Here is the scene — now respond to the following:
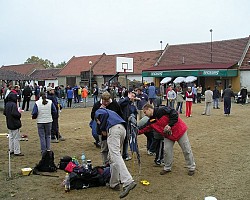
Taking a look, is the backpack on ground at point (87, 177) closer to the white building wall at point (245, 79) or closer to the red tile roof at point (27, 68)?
the white building wall at point (245, 79)

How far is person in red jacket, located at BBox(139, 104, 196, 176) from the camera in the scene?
6492mm

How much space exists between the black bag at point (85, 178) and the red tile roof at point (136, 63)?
3775cm

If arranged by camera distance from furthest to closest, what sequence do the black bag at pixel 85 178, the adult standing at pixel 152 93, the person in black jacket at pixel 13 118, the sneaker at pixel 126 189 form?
the adult standing at pixel 152 93
the person in black jacket at pixel 13 118
the black bag at pixel 85 178
the sneaker at pixel 126 189

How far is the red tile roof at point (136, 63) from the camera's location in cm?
4456

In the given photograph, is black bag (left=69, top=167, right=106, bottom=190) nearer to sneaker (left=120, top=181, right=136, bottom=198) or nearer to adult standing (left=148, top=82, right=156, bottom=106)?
sneaker (left=120, top=181, right=136, bottom=198)

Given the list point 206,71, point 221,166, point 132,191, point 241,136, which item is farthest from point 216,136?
point 206,71

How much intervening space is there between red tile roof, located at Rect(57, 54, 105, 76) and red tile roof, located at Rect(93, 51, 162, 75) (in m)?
1.59

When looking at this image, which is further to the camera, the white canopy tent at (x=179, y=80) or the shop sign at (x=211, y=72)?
the white canopy tent at (x=179, y=80)

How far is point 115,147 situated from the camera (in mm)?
5562

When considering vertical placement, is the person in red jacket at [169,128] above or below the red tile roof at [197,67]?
below

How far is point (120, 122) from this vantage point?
567 centimetres

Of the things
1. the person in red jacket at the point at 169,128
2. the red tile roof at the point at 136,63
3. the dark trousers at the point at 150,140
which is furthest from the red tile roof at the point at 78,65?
the person in red jacket at the point at 169,128

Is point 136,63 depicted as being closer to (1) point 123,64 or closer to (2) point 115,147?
(1) point 123,64

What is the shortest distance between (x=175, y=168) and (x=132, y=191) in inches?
69.0
